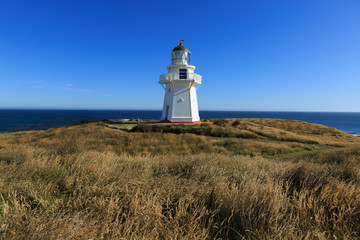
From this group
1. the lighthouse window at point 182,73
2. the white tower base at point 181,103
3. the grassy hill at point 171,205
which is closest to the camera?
the grassy hill at point 171,205

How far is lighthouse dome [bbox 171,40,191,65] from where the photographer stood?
25027 mm

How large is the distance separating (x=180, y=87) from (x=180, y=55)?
458 centimetres

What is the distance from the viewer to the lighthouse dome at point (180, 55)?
985 inches

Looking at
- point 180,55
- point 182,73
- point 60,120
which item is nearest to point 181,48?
point 180,55

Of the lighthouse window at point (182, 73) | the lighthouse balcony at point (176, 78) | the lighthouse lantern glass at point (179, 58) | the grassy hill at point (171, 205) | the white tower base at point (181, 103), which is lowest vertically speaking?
the grassy hill at point (171, 205)

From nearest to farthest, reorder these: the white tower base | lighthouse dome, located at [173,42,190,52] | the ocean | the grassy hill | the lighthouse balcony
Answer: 1. the grassy hill
2. the lighthouse balcony
3. the white tower base
4. lighthouse dome, located at [173,42,190,52]
5. the ocean

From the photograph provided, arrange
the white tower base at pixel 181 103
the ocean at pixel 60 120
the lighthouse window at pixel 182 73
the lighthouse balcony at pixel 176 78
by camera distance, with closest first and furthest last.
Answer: the lighthouse balcony at pixel 176 78 → the white tower base at pixel 181 103 → the lighthouse window at pixel 182 73 → the ocean at pixel 60 120

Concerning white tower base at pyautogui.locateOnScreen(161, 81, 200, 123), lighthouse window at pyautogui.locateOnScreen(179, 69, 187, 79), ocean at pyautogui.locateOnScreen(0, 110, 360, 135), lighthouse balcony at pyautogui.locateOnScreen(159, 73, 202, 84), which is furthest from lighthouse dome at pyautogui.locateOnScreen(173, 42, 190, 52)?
ocean at pyautogui.locateOnScreen(0, 110, 360, 135)

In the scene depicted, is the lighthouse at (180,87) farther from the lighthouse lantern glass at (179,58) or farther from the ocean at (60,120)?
the ocean at (60,120)

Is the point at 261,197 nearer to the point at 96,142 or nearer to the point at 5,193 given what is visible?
the point at 5,193

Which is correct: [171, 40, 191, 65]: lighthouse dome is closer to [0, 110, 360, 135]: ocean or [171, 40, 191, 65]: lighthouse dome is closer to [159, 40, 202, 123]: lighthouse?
[159, 40, 202, 123]: lighthouse

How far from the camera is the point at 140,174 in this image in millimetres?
4770

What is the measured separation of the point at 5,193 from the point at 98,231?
246 centimetres

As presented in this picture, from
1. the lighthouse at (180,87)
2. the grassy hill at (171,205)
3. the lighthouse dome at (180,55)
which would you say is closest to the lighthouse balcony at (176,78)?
the lighthouse at (180,87)
